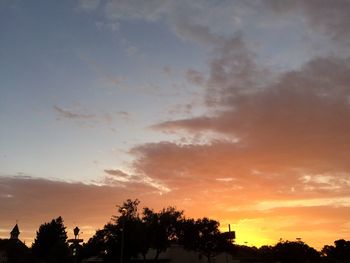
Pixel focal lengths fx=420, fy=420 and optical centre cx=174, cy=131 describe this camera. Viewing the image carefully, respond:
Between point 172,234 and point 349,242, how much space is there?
92783mm

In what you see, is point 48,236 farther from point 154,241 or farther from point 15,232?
point 154,241

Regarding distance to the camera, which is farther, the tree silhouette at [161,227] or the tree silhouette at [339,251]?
the tree silhouette at [339,251]

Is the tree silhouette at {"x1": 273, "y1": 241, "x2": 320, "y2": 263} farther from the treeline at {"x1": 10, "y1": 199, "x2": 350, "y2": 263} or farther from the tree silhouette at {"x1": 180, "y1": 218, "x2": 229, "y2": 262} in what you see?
the tree silhouette at {"x1": 180, "y1": 218, "x2": 229, "y2": 262}

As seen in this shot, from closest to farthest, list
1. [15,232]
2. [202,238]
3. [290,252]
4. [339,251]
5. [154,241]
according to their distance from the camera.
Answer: [154,241] → [202,238] → [290,252] → [15,232] → [339,251]

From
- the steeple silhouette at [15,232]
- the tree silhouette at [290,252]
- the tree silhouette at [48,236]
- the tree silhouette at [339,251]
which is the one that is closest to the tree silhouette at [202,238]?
the tree silhouette at [290,252]

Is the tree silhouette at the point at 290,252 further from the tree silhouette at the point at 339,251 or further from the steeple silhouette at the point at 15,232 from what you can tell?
the steeple silhouette at the point at 15,232

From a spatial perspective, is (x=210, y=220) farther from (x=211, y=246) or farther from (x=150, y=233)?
(x=150, y=233)

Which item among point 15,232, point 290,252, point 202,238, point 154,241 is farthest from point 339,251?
point 15,232

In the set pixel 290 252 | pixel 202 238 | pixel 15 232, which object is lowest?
pixel 290 252

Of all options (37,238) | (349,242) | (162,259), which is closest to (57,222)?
(37,238)

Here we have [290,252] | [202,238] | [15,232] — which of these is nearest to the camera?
[202,238]

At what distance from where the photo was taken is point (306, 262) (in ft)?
397

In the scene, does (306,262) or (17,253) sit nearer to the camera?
(17,253)

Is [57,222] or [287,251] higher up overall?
[57,222]
